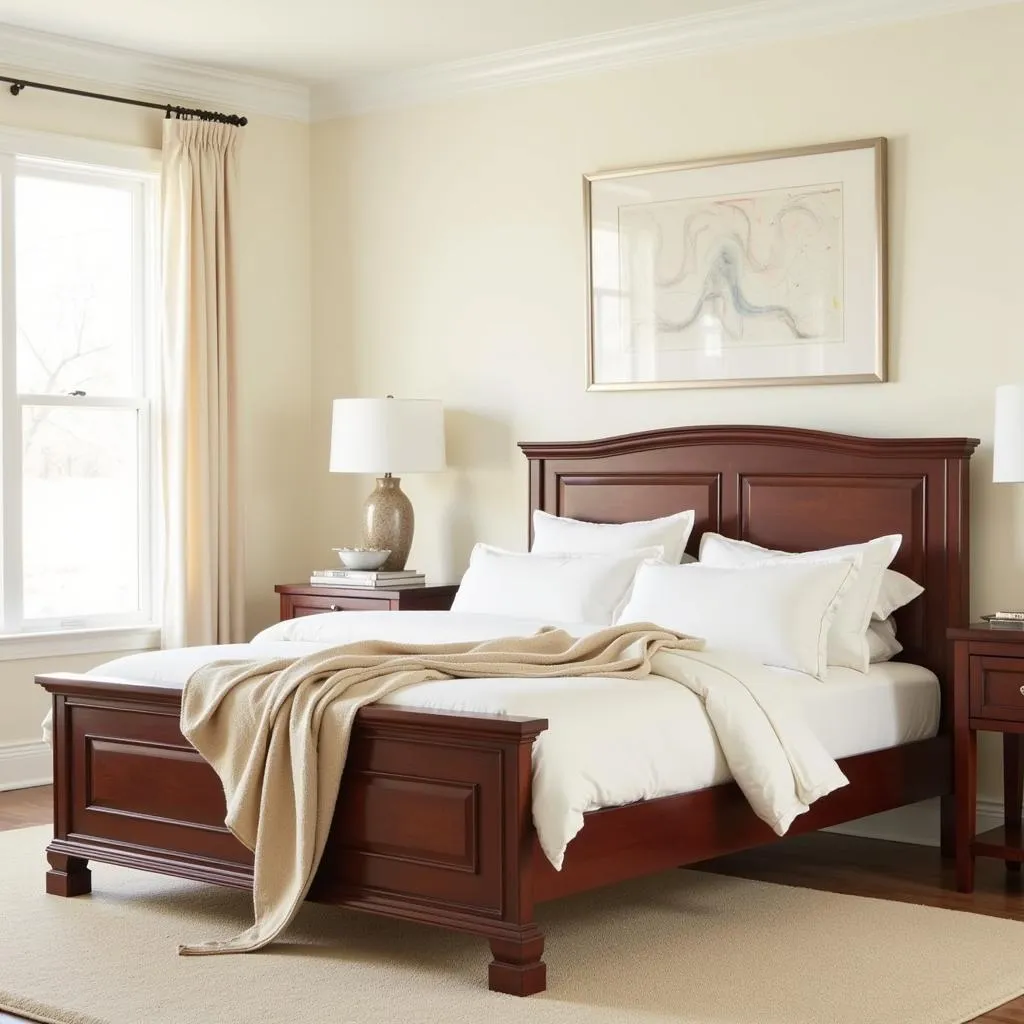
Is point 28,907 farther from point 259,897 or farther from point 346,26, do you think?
point 346,26

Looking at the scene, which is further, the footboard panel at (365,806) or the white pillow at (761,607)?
the white pillow at (761,607)

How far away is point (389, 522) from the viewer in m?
6.07

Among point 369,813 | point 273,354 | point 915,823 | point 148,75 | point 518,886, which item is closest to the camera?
point 518,886

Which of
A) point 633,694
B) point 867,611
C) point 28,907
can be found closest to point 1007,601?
point 867,611

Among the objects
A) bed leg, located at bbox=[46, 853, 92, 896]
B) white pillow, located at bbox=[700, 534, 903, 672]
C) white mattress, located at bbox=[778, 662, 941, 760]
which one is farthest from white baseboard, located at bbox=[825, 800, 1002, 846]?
bed leg, located at bbox=[46, 853, 92, 896]

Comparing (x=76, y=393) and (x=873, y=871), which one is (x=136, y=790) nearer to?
(x=873, y=871)

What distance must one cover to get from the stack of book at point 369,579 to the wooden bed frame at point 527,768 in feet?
1.96

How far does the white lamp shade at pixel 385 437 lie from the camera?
591 centimetres

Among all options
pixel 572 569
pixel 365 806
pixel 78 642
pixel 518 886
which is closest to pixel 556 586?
pixel 572 569

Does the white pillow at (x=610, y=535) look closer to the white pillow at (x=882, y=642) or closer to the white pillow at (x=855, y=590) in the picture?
the white pillow at (x=855, y=590)

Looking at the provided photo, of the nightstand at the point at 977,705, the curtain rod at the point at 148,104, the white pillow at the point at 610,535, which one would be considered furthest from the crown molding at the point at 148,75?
the nightstand at the point at 977,705

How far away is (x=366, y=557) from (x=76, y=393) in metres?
1.27

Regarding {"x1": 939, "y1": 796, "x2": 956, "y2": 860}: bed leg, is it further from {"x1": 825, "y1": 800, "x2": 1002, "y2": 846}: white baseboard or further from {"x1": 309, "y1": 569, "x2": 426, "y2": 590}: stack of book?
{"x1": 309, "y1": 569, "x2": 426, "y2": 590}: stack of book

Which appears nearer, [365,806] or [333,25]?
[365,806]
